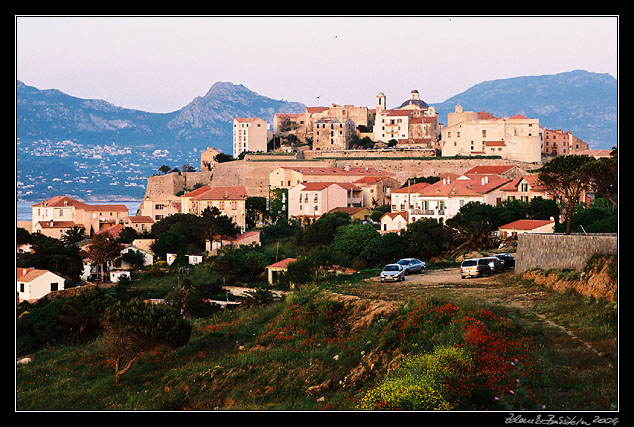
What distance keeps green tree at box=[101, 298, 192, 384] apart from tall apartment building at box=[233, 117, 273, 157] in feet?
242

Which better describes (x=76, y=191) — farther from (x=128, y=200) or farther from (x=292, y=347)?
(x=292, y=347)

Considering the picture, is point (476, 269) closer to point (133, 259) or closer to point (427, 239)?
point (427, 239)

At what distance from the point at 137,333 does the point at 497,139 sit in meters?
55.1

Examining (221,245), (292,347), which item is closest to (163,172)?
(221,245)

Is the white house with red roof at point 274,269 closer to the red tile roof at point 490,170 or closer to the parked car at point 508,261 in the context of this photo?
the parked car at point 508,261

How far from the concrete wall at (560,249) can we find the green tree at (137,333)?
7513 mm

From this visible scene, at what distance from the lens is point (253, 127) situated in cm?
8994

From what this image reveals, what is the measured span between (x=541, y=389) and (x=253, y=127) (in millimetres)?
81551

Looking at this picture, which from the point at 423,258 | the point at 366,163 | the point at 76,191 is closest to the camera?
the point at 423,258

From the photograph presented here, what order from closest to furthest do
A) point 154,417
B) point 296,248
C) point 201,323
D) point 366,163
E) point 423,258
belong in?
1. point 154,417
2. point 201,323
3. point 423,258
4. point 296,248
5. point 366,163

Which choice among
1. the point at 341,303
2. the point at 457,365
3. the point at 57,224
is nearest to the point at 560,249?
the point at 341,303

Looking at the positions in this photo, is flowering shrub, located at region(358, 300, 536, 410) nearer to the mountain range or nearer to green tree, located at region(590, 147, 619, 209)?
green tree, located at region(590, 147, 619, 209)

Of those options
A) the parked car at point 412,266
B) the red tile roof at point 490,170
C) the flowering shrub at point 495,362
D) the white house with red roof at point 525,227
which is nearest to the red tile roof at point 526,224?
the white house with red roof at point 525,227

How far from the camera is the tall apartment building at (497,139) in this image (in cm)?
6525
